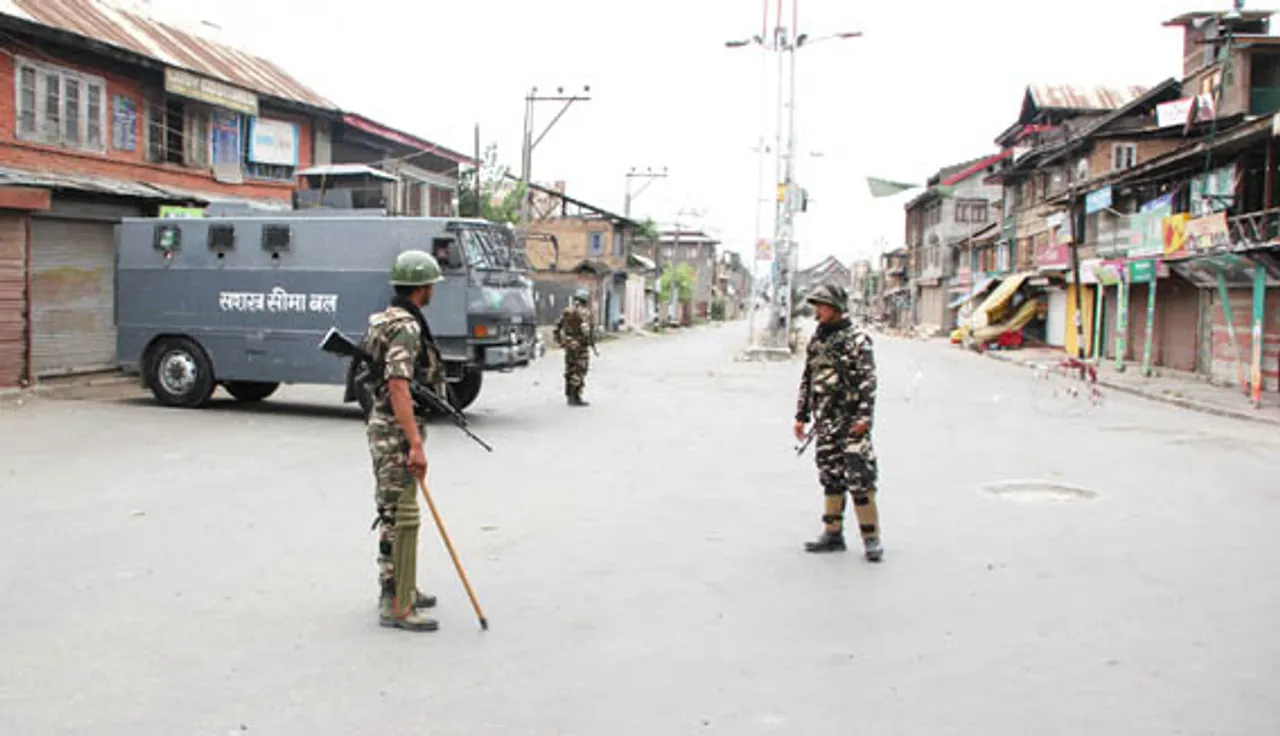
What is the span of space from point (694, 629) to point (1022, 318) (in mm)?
45087

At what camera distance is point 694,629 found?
5457 millimetres

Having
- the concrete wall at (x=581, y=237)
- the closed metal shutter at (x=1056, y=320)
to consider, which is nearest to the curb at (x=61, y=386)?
the closed metal shutter at (x=1056, y=320)

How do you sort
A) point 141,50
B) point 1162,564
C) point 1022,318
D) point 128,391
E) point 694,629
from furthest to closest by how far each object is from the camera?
1. point 1022,318
2. point 141,50
3. point 128,391
4. point 1162,564
5. point 694,629

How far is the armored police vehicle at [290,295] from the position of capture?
14406 millimetres

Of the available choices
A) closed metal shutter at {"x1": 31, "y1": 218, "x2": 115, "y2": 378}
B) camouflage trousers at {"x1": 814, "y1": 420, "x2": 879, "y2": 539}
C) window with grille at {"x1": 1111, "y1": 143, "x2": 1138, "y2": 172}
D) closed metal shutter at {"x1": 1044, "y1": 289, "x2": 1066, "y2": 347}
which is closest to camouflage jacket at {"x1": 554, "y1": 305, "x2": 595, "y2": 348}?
closed metal shutter at {"x1": 31, "y1": 218, "x2": 115, "y2": 378}

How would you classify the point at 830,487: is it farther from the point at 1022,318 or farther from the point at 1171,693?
the point at 1022,318

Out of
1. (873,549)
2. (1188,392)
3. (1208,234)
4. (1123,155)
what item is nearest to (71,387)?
(873,549)


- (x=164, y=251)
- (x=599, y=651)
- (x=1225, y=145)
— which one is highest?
(x=1225, y=145)

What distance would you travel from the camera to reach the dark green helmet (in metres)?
7.20

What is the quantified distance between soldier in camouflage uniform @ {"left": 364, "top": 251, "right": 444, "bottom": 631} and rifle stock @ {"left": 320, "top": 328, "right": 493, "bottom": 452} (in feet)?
0.18

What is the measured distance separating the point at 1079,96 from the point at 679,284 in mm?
42405

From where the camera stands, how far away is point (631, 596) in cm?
607

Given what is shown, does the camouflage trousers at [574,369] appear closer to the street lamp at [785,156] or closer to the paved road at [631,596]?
the paved road at [631,596]

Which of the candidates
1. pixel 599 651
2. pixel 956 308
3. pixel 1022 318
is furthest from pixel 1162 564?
pixel 956 308
